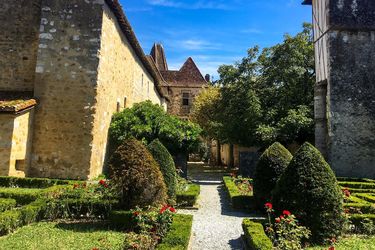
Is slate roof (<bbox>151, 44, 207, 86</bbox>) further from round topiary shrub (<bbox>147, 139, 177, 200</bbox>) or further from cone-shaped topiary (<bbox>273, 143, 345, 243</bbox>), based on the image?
cone-shaped topiary (<bbox>273, 143, 345, 243</bbox>)

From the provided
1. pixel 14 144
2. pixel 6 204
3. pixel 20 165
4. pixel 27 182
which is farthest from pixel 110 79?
pixel 6 204

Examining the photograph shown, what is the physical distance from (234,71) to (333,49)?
6665mm

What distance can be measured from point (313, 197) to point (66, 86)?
9.67 m

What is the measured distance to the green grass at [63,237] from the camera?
577 centimetres

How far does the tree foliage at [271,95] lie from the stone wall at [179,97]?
1428 cm

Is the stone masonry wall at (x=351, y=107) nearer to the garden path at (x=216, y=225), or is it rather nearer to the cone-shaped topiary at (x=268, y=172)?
the garden path at (x=216, y=225)

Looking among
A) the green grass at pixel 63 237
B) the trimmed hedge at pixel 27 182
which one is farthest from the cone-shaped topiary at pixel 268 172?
the trimmed hedge at pixel 27 182

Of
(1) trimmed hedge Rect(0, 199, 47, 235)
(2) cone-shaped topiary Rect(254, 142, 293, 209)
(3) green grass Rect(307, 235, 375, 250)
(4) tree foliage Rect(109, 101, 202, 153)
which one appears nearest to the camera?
(3) green grass Rect(307, 235, 375, 250)

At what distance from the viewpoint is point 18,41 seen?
13.7 metres

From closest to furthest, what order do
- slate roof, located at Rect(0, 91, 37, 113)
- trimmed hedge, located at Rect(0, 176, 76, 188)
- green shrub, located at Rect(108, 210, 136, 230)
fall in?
green shrub, located at Rect(108, 210, 136, 230), trimmed hedge, located at Rect(0, 176, 76, 188), slate roof, located at Rect(0, 91, 37, 113)

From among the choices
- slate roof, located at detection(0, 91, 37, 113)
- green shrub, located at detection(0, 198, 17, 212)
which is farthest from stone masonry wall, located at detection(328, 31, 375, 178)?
green shrub, located at detection(0, 198, 17, 212)

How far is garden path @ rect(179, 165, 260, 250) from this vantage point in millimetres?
6570

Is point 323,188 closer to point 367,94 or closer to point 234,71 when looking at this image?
point 367,94

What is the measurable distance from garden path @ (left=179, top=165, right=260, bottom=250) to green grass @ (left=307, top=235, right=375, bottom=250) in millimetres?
1625
